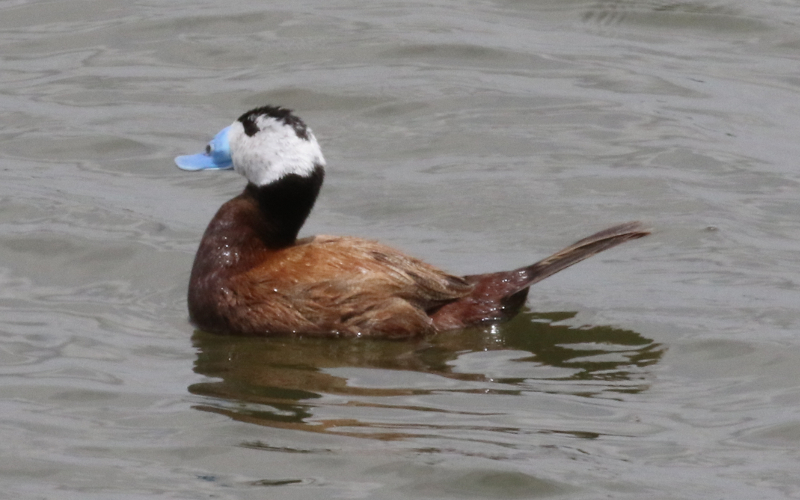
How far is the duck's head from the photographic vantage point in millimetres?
7926

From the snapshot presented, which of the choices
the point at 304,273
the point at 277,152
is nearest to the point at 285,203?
the point at 277,152

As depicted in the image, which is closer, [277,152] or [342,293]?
[342,293]

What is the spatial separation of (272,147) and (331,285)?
87 cm

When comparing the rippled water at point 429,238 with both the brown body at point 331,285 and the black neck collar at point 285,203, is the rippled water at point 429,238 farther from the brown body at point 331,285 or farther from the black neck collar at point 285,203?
the black neck collar at point 285,203

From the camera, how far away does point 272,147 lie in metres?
7.94

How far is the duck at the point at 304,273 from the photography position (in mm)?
7715

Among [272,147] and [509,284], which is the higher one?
[272,147]

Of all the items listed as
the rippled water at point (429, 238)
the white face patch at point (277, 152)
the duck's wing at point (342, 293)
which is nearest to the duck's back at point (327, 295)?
the duck's wing at point (342, 293)

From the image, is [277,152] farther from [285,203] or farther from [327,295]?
[327,295]

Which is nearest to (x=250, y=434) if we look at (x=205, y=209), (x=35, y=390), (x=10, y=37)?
(x=35, y=390)

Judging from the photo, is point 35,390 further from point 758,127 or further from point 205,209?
point 758,127

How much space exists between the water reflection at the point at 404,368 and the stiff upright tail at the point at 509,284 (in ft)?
0.29

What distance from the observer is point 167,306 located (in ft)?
27.6

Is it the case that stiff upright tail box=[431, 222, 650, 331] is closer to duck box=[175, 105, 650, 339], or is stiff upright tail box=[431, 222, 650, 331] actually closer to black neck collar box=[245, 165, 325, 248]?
duck box=[175, 105, 650, 339]
